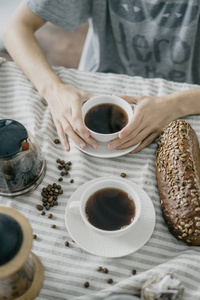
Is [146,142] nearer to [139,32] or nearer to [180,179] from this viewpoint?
[180,179]

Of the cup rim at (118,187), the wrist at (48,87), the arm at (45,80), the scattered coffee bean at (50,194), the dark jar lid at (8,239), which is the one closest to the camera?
the dark jar lid at (8,239)

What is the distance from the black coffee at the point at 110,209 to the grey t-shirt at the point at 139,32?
79 cm

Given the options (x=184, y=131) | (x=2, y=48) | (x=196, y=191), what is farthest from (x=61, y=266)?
(x=2, y=48)

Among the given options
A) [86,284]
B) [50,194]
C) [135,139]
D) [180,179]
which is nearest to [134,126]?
[135,139]

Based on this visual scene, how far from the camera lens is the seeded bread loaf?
38.0 inches

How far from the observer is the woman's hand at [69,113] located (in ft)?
3.68

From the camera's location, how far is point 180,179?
1014mm

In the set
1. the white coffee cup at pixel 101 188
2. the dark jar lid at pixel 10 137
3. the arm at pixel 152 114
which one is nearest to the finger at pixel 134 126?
the arm at pixel 152 114

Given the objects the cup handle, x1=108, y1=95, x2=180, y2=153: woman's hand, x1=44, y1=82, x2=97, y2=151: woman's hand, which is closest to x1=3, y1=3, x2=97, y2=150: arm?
x1=44, y1=82, x2=97, y2=151: woman's hand

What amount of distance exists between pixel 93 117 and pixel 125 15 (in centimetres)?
56

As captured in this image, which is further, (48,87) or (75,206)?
(48,87)

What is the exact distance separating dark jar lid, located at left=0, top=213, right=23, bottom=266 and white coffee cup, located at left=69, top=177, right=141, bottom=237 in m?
0.21

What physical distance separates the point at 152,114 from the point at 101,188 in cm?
35

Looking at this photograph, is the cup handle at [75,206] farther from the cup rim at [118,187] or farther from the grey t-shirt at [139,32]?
the grey t-shirt at [139,32]
